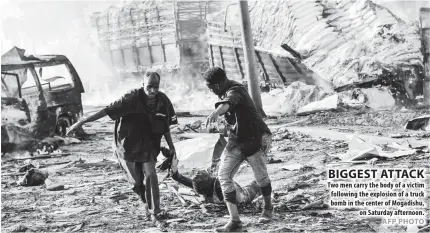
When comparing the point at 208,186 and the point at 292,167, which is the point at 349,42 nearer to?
the point at 292,167

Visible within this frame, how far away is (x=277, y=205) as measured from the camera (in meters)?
4.56

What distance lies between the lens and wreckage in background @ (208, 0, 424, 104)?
26.1 feet

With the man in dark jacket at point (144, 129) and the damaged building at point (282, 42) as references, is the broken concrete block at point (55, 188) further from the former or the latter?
the damaged building at point (282, 42)

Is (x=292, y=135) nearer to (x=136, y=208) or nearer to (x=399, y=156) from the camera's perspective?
(x=399, y=156)

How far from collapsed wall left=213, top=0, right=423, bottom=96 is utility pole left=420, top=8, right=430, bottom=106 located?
0.19 m

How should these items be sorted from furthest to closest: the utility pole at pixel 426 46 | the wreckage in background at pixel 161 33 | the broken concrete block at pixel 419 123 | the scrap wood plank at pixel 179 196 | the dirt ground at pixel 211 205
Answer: the wreckage in background at pixel 161 33 < the broken concrete block at pixel 419 123 < the utility pole at pixel 426 46 < the scrap wood plank at pixel 179 196 < the dirt ground at pixel 211 205

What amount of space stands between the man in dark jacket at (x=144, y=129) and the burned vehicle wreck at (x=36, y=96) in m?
3.92

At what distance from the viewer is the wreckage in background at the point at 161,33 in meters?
10.9

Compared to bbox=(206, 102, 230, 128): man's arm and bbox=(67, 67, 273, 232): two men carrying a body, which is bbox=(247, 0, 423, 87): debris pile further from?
bbox=(206, 102, 230, 128): man's arm

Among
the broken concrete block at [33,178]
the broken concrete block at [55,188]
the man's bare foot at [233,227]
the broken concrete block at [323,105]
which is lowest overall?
the man's bare foot at [233,227]

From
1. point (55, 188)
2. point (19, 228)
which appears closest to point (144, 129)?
point (19, 228)

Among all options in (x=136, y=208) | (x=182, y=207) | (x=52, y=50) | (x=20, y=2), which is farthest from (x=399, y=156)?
(x=52, y=50)

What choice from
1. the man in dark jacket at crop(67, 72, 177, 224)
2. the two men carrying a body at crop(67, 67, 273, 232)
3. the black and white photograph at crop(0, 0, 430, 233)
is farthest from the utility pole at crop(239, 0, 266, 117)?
the man in dark jacket at crop(67, 72, 177, 224)

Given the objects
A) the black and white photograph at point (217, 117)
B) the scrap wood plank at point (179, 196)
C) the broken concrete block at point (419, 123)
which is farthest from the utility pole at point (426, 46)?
the scrap wood plank at point (179, 196)
